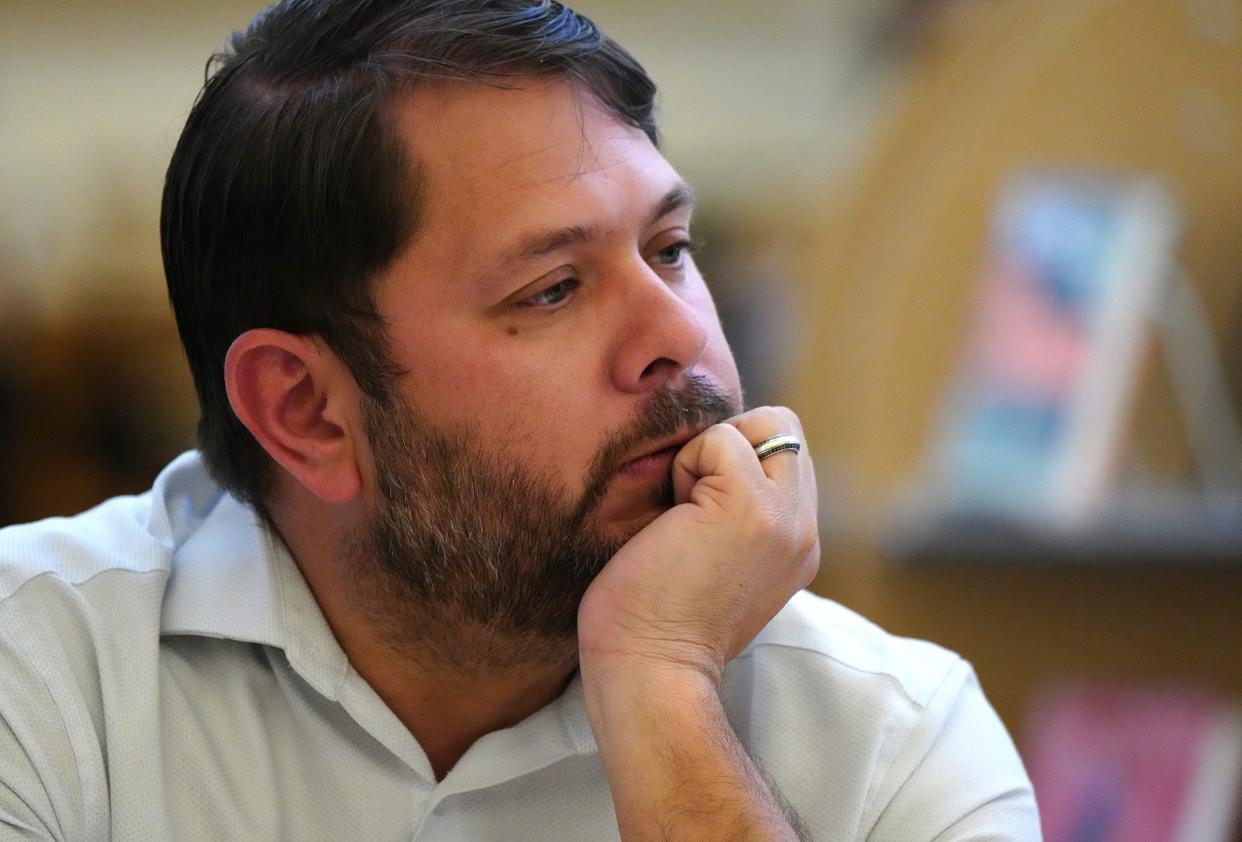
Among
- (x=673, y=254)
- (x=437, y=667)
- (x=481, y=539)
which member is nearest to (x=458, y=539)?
(x=481, y=539)

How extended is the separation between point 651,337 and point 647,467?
12cm

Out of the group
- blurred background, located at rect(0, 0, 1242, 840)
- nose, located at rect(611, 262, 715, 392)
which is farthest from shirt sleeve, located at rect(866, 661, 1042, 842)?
blurred background, located at rect(0, 0, 1242, 840)

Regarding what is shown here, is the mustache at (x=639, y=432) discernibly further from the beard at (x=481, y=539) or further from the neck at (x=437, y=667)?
the neck at (x=437, y=667)

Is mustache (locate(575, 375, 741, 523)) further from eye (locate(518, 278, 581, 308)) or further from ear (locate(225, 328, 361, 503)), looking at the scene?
ear (locate(225, 328, 361, 503))

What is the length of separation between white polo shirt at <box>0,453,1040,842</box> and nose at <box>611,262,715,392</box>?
296mm

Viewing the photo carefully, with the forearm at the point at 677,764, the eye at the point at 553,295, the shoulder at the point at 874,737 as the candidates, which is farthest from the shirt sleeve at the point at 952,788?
the eye at the point at 553,295

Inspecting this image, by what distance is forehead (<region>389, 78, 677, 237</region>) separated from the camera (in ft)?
4.10

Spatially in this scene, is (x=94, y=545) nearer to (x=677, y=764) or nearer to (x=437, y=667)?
(x=437, y=667)

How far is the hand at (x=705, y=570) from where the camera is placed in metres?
1.21

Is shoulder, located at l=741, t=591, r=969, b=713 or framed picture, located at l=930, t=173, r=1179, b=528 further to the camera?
framed picture, located at l=930, t=173, r=1179, b=528

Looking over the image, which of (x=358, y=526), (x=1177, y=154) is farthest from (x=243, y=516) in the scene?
(x=1177, y=154)

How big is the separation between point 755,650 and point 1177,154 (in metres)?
1.42

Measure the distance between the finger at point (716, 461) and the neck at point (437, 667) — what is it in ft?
0.65

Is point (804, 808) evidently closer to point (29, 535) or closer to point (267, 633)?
point (267, 633)
